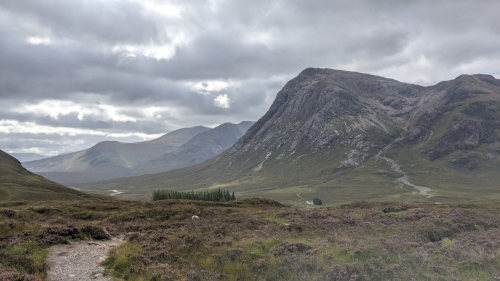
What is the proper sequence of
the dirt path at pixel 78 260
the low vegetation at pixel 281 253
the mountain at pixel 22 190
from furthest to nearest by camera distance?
the mountain at pixel 22 190 → the low vegetation at pixel 281 253 → the dirt path at pixel 78 260

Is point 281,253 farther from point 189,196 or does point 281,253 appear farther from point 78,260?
point 189,196

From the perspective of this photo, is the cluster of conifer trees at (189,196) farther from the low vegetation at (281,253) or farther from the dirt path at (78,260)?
the dirt path at (78,260)

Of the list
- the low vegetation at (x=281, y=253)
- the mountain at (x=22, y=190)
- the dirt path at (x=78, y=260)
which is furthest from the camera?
the mountain at (x=22, y=190)

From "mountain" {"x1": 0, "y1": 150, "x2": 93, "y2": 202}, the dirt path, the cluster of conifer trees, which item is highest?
the dirt path

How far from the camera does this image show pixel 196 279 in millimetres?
14984

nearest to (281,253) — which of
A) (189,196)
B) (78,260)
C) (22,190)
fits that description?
(78,260)

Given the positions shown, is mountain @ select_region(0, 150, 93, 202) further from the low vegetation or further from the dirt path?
the dirt path

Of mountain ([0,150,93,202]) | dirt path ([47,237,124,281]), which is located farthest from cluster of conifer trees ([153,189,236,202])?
dirt path ([47,237,124,281])

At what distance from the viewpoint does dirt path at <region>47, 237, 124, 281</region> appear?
14898 millimetres

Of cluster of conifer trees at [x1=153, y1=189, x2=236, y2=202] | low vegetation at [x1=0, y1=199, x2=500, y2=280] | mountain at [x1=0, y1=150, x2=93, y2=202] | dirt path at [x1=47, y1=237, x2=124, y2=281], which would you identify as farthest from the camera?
cluster of conifer trees at [x1=153, y1=189, x2=236, y2=202]

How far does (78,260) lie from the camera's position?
17312 mm

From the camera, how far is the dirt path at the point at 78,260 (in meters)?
14.9

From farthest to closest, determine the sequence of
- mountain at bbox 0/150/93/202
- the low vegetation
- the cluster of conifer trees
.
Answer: the cluster of conifer trees, mountain at bbox 0/150/93/202, the low vegetation

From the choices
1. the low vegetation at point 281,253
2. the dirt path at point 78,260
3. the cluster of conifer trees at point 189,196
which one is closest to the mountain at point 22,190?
the cluster of conifer trees at point 189,196
